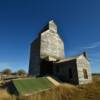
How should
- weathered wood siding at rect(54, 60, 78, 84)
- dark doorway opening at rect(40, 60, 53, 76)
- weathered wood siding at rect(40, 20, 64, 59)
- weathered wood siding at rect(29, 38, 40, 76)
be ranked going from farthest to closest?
weathered wood siding at rect(40, 20, 64, 59) → weathered wood siding at rect(29, 38, 40, 76) → dark doorway opening at rect(40, 60, 53, 76) → weathered wood siding at rect(54, 60, 78, 84)

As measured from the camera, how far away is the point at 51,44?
28406 millimetres

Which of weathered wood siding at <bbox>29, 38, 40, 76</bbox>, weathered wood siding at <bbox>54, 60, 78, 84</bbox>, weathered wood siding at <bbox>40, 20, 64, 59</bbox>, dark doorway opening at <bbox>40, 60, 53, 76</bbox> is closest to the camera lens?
weathered wood siding at <bbox>54, 60, 78, 84</bbox>

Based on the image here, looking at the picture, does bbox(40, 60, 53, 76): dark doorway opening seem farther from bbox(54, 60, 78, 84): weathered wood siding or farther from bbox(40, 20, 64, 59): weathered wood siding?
bbox(40, 20, 64, 59): weathered wood siding

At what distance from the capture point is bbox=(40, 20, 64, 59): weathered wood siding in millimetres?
26609

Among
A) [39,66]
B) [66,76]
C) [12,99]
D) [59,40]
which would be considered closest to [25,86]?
[12,99]

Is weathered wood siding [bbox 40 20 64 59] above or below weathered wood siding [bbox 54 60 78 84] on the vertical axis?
above

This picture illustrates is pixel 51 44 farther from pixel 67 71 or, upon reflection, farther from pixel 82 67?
pixel 82 67

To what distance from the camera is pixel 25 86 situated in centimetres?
1426

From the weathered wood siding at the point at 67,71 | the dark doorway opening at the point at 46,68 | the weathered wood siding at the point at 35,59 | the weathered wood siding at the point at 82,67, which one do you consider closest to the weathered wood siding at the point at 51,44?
the weathered wood siding at the point at 35,59

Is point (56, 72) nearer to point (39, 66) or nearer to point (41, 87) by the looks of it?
point (39, 66)

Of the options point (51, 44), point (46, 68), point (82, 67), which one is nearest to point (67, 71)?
point (82, 67)

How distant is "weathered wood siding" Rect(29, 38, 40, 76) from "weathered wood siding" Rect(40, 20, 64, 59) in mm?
1253

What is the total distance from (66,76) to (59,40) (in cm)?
1183

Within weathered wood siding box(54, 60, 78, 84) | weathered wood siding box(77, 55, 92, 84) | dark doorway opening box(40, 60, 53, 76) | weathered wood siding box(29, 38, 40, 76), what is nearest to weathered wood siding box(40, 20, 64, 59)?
weathered wood siding box(29, 38, 40, 76)
